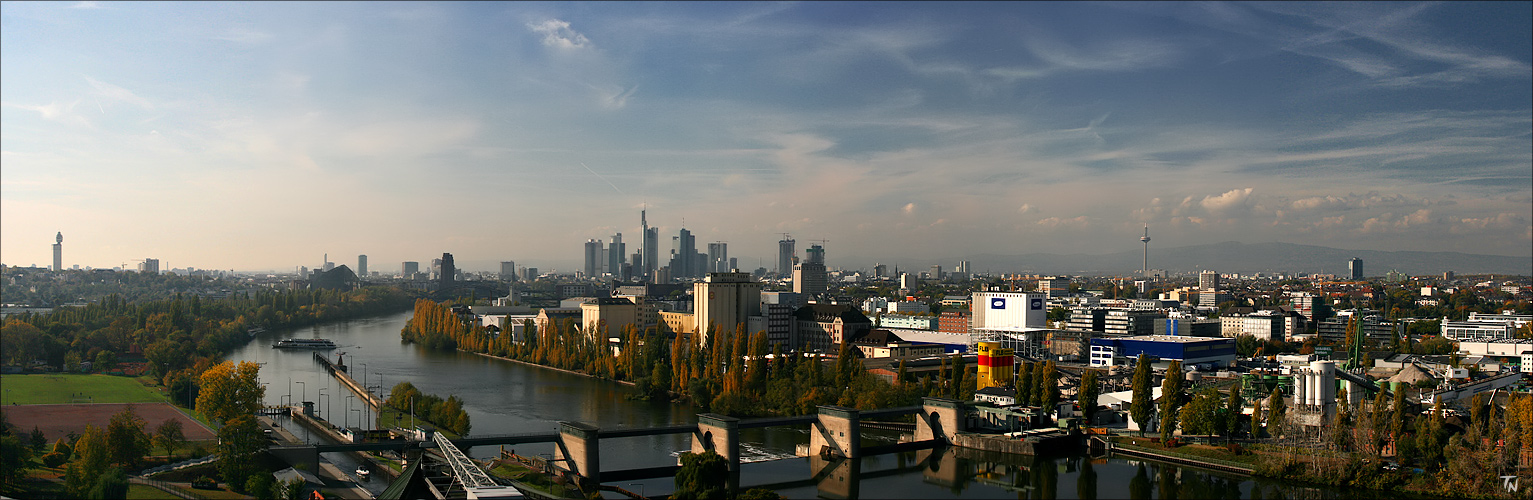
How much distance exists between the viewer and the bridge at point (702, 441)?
10.1 metres

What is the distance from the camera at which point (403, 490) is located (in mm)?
8781

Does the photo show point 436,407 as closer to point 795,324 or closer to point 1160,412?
point 1160,412

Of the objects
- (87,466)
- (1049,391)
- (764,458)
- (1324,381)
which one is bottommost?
(764,458)

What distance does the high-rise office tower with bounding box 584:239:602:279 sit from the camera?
99.2 meters

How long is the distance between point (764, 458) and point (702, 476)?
2425 millimetres

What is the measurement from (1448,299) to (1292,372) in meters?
24.9

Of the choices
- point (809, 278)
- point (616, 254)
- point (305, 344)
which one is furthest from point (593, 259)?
point (305, 344)

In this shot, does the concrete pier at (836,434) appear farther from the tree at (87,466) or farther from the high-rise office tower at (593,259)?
the high-rise office tower at (593,259)

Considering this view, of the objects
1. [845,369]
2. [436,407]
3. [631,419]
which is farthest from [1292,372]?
[436,407]

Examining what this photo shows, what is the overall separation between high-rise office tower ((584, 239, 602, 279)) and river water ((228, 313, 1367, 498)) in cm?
7778

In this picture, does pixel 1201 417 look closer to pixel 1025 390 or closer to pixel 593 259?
pixel 1025 390

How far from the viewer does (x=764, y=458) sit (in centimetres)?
1227

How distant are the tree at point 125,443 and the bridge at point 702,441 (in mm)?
1259

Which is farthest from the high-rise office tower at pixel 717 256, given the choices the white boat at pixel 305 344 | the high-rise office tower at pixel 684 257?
the white boat at pixel 305 344
